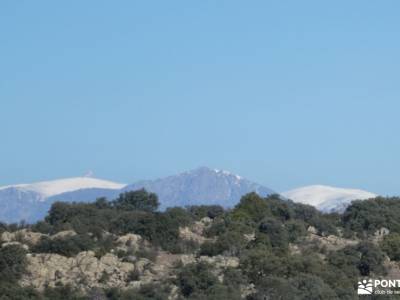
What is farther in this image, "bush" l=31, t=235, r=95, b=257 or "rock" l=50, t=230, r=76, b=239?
"rock" l=50, t=230, r=76, b=239

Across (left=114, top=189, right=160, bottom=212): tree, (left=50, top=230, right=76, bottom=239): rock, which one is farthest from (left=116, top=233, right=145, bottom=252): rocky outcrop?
(left=114, top=189, right=160, bottom=212): tree

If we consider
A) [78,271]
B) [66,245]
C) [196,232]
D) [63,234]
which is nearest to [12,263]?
[78,271]

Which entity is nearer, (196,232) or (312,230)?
(196,232)

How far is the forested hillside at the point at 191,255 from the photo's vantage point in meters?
55.7

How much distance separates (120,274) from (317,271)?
8989 millimetres

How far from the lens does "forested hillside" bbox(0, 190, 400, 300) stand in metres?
55.7

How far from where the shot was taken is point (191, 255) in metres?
63.9

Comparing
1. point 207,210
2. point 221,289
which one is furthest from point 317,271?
point 207,210

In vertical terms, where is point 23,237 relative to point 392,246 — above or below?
above

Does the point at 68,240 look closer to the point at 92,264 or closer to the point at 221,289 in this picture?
the point at 92,264

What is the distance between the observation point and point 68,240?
6200 cm

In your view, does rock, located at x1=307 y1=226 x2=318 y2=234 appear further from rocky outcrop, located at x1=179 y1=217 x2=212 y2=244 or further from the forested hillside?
rocky outcrop, located at x1=179 y1=217 x2=212 y2=244

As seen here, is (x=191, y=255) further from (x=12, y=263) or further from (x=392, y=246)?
(x=392, y=246)

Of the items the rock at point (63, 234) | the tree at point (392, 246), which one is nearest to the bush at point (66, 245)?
the rock at point (63, 234)
